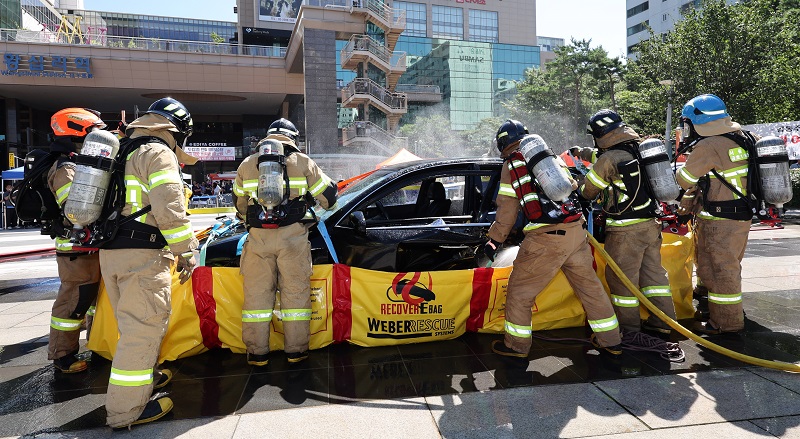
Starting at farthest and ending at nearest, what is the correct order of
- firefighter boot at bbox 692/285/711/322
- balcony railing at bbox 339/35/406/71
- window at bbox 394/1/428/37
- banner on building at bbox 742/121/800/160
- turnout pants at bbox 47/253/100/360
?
window at bbox 394/1/428/37 < balcony railing at bbox 339/35/406/71 < banner on building at bbox 742/121/800/160 < firefighter boot at bbox 692/285/711/322 < turnout pants at bbox 47/253/100/360

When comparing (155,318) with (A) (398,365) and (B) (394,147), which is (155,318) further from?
(B) (394,147)

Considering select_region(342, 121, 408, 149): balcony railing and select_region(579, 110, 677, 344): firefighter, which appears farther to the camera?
select_region(342, 121, 408, 149): balcony railing

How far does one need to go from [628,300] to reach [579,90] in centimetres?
3603

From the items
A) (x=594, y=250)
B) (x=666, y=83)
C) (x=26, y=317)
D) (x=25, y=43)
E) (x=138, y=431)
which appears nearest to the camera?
(x=138, y=431)

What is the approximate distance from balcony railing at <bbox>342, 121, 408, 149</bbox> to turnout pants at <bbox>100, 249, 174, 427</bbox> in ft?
87.1

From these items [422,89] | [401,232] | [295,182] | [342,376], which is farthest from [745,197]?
[422,89]

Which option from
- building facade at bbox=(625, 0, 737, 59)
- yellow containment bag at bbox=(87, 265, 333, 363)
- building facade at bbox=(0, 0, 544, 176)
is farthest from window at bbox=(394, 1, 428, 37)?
yellow containment bag at bbox=(87, 265, 333, 363)

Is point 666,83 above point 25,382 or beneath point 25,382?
above

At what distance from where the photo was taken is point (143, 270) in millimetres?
2963

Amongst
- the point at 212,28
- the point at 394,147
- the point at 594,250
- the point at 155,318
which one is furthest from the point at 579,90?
the point at 212,28

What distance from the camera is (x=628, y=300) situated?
4223 mm

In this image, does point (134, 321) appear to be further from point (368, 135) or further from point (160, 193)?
point (368, 135)

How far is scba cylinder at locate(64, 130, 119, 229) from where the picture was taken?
112 inches

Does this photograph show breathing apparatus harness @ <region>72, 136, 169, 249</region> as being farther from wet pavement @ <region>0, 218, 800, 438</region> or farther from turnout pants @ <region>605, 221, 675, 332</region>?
turnout pants @ <region>605, 221, 675, 332</region>
